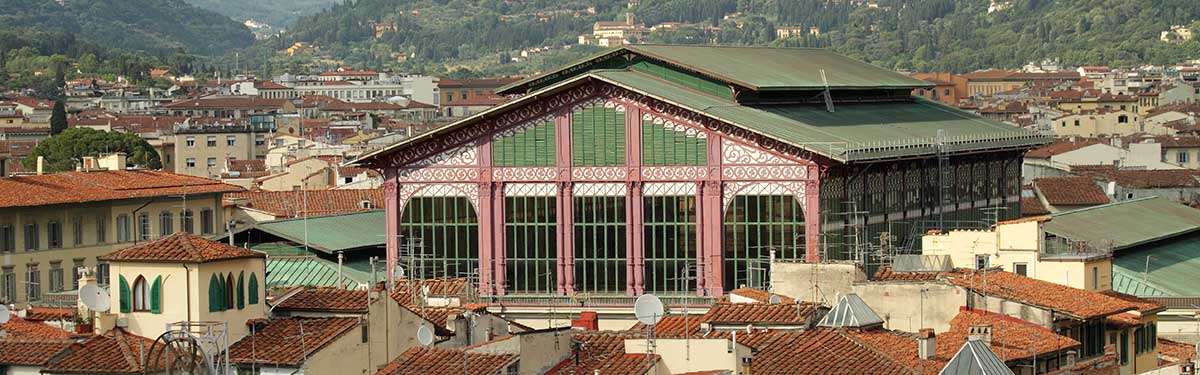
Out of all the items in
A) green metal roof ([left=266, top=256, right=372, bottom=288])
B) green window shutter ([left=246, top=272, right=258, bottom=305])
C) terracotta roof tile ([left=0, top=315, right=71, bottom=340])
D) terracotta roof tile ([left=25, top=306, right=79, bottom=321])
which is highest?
green window shutter ([left=246, top=272, right=258, bottom=305])

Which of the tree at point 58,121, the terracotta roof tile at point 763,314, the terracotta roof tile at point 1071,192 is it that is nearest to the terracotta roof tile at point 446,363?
the terracotta roof tile at point 763,314

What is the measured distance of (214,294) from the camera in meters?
41.5

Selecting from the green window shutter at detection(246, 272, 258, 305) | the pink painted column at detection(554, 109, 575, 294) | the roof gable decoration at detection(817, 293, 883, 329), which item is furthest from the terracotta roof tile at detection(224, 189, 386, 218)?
the green window shutter at detection(246, 272, 258, 305)

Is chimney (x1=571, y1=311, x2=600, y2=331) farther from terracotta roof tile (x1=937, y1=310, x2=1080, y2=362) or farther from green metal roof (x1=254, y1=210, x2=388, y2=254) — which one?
green metal roof (x1=254, y1=210, x2=388, y2=254)

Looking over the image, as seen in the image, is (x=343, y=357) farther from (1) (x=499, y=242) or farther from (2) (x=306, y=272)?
(2) (x=306, y=272)

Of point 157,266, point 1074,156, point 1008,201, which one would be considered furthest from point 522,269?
point 1074,156

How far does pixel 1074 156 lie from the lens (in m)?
138

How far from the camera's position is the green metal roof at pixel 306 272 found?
66.2m

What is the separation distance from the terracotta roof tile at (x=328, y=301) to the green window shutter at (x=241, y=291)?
1.45 m

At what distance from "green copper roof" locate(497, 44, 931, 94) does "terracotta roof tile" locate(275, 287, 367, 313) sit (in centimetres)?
2323

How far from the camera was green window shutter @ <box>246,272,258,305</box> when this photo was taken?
4256 centimetres

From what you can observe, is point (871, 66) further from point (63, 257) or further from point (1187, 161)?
point (1187, 161)

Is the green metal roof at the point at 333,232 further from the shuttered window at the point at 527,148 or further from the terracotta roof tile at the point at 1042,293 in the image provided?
the terracotta roof tile at the point at 1042,293

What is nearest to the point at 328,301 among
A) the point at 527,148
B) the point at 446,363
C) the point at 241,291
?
the point at 241,291
